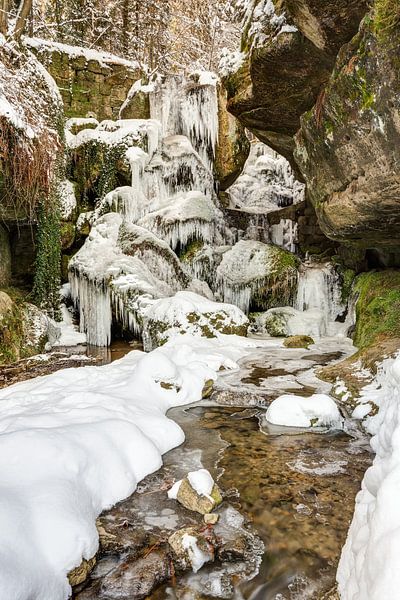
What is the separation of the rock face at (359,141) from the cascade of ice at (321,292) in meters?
4.32

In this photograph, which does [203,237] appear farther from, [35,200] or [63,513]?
[63,513]

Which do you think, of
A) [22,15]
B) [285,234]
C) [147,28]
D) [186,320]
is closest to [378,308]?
[186,320]

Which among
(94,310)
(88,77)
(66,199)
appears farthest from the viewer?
(88,77)

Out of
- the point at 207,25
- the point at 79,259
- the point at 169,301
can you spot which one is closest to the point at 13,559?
the point at 169,301

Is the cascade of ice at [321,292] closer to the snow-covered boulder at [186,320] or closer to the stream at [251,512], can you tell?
the snow-covered boulder at [186,320]

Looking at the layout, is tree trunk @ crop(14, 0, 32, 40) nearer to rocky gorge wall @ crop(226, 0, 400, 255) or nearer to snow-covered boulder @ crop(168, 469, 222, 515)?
rocky gorge wall @ crop(226, 0, 400, 255)

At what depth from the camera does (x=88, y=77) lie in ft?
44.5

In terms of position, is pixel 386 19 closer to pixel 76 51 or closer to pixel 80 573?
pixel 80 573

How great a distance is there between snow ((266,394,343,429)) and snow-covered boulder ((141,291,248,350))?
3.98m

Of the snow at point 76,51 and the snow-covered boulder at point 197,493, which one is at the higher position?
the snow at point 76,51

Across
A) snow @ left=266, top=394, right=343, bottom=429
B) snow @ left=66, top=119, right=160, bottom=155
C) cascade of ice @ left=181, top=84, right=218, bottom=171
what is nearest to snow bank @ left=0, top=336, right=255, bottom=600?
snow @ left=266, top=394, right=343, bottom=429

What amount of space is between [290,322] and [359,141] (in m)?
5.84

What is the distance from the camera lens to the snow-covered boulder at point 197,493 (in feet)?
8.04

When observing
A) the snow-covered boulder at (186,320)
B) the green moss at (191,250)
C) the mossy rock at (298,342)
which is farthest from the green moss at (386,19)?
the green moss at (191,250)
